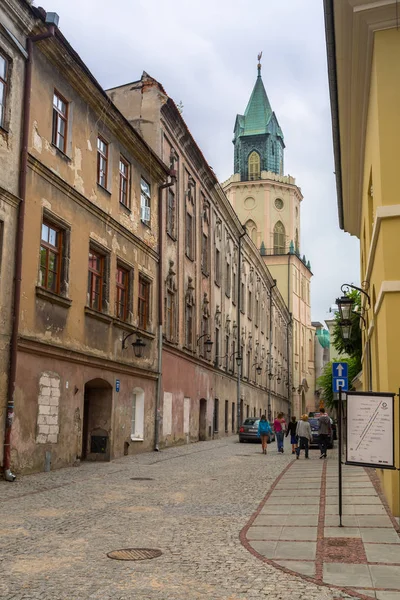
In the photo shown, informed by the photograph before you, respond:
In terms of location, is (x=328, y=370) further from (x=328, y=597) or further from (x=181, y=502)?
(x=328, y=597)

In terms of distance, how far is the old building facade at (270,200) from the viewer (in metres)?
77.0

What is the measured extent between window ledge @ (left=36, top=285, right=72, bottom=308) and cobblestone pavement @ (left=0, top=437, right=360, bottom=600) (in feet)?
13.6

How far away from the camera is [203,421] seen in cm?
3316

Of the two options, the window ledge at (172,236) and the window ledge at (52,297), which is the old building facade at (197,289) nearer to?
the window ledge at (172,236)

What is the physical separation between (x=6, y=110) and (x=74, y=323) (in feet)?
18.8

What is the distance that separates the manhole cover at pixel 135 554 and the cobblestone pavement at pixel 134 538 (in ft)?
0.40

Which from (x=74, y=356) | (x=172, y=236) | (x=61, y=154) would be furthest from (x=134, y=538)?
(x=172, y=236)

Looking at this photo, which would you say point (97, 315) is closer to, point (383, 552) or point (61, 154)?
point (61, 154)

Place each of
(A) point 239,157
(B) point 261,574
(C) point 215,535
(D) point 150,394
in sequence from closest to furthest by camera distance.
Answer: (B) point 261,574, (C) point 215,535, (D) point 150,394, (A) point 239,157

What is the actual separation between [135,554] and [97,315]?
Result: 12171 millimetres

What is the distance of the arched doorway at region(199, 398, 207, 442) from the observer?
32812 millimetres

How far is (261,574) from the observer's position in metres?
6.50

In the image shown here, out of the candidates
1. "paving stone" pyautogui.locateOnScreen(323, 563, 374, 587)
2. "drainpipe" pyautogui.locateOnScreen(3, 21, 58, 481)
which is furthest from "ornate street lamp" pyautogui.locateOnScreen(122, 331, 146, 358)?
"paving stone" pyautogui.locateOnScreen(323, 563, 374, 587)

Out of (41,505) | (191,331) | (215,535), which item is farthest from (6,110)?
(191,331)
